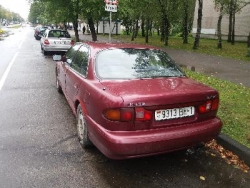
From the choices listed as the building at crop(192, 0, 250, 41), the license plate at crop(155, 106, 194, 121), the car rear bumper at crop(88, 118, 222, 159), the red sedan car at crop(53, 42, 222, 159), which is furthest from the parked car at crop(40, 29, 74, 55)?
the building at crop(192, 0, 250, 41)

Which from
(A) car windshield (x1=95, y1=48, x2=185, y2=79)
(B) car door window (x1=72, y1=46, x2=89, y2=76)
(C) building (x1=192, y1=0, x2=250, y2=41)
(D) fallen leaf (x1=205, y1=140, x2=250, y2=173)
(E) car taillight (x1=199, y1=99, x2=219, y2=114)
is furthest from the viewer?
(C) building (x1=192, y1=0, x2=250, y2=41)

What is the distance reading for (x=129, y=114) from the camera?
10.9 ft

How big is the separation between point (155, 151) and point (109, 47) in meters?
1.98

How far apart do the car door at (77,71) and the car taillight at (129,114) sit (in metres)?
1.25

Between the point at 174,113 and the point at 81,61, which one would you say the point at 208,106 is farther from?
the point at 81,61

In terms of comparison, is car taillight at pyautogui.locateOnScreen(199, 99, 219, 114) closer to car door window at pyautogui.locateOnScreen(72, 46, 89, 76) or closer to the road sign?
car door window at pyautogui.locateOnScreen(72, 46, 89, 76)

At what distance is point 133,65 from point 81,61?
1.03 metres

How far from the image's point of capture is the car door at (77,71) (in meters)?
4.54

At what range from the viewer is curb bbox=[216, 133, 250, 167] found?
4.00m

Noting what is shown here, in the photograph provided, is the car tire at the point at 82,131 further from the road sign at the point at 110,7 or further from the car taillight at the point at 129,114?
the road sign at the point at 110,7

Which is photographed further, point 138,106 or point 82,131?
point 82,131

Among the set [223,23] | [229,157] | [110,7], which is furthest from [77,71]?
[223,23]

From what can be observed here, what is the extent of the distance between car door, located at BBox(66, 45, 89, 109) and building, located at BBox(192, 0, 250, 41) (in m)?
32.3

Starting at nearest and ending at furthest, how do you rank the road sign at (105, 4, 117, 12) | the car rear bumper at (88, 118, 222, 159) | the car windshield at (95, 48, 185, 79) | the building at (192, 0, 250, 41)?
1. the car rear bumper at (88, 118, 222, 159)
2. the car windshield at (95, 48, 185, 79)
3. the road sign at (105, 4, 117, 12)
4. the building at (192, 0, 250, 41)
